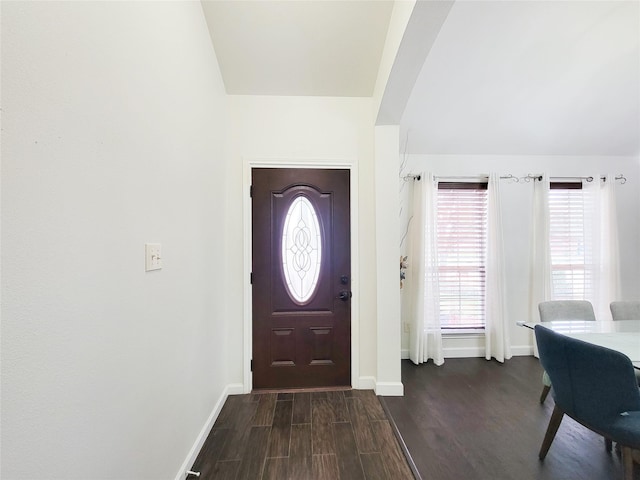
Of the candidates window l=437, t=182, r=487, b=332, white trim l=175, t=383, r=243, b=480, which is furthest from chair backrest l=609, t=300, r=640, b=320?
white trim l=175, t=383, r=243, b=480

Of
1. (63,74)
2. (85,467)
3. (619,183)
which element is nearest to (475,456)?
(85,467)

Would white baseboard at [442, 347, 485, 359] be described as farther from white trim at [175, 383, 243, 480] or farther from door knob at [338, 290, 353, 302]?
white trim at [175, 383, 243, 480]

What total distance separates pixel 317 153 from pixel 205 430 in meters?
2.35

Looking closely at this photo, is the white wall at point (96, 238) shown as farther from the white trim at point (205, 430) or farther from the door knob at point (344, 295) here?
the door knob at point (344, 295)

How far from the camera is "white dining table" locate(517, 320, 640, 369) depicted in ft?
4.90

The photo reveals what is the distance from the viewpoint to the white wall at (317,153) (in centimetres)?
229

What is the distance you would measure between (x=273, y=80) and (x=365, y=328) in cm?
240

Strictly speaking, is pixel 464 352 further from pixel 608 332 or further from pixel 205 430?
pixel 205 430

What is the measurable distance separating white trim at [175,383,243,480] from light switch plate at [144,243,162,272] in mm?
1165

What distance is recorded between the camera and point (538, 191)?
3033 millimetres

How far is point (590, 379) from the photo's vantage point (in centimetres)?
130

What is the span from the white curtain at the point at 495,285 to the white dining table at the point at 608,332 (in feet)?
2.80

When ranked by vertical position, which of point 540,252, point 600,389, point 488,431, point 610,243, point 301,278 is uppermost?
point 610,243

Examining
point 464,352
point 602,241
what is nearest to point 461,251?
point 464,352
